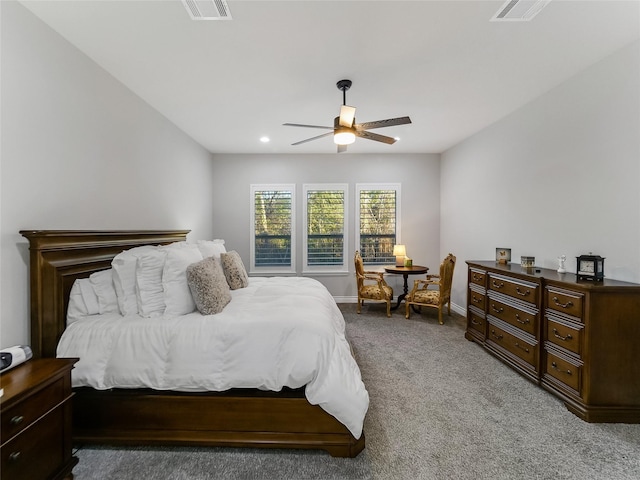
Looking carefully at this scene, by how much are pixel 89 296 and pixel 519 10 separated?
3642mm

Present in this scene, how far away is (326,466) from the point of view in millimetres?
1715

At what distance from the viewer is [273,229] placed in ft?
18.0

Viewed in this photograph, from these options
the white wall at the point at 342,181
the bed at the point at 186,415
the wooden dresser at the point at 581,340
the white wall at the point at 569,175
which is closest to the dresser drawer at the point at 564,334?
the wooden dresser at the point at 581,340

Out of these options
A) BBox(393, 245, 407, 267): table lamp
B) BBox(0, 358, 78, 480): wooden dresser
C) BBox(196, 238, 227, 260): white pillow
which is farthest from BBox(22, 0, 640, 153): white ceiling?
BBox(393, 245, 407, 267): table lamp

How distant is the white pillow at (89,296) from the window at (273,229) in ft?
11.0

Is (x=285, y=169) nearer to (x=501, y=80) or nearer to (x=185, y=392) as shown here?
(x=501, y=80)

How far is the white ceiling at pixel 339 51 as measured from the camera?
1.90m

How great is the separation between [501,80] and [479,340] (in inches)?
115

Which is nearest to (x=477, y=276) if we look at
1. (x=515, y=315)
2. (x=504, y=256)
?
(x=504, y=256)

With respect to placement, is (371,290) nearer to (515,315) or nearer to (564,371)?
(515,315)

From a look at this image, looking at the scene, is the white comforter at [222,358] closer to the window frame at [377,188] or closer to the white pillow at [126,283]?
the white pillow at [126,283]

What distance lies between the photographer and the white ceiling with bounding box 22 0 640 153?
6.23 ft

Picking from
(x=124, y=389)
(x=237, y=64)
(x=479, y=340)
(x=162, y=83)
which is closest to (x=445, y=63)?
(x=237, y=64)

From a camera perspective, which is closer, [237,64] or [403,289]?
[237,64]
